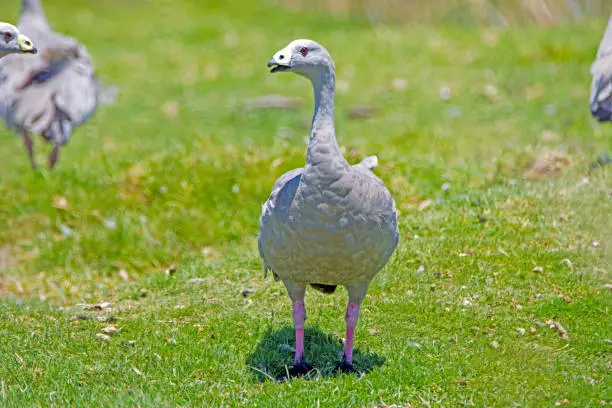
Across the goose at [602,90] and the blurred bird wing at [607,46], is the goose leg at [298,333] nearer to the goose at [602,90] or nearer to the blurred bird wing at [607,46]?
the goose at [602,90]

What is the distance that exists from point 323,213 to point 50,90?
6.37 meters

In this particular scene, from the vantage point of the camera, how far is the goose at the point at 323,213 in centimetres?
519

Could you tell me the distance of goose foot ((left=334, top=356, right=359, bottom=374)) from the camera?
5.76 metres

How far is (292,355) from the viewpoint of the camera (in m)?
6.18

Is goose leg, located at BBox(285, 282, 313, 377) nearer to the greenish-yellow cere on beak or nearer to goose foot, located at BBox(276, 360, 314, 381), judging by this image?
goose foot, located at BBox(276, 360, 314, 381)

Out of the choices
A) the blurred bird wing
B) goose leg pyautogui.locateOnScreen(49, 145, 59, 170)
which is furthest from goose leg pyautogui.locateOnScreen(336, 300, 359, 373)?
goose leg pyautogui.locateOnScreen(49, 145, 59, 170)

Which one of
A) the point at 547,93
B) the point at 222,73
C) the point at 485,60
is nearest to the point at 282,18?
the point at 222,73

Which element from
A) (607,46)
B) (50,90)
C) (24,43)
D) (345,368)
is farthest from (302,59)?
(50,90)

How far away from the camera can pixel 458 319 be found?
21.6 ft

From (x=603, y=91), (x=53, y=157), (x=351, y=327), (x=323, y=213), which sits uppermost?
(x=603, y=91)

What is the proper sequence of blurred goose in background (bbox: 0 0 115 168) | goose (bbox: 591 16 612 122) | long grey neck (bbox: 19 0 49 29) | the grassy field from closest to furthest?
the grassy field < goose (bbox: 591 16 612 122) < blurred goose in background (bbox: 0 0 115 168) < long grey neck (bbox: 19 0 49 29)

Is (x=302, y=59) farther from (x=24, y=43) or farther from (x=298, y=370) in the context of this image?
(x=24, y=43)

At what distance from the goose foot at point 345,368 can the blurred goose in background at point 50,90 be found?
583 centimetres

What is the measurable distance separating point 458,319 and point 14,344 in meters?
3.40
